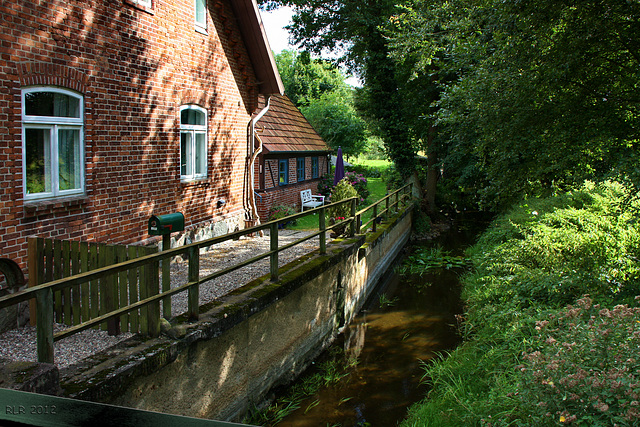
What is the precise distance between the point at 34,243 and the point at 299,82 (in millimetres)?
54064

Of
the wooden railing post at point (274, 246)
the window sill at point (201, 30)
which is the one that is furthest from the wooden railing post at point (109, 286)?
the window sill at point (201, 30)

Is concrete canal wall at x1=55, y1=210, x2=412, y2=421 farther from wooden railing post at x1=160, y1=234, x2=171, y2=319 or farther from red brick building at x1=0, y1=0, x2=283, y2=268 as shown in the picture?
red brick building at x1=0, y1=0, x2=283, y2=268

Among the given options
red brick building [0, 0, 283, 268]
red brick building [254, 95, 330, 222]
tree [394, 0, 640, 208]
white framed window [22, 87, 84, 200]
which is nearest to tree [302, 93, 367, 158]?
red brick building [254, 95, 330, 222]

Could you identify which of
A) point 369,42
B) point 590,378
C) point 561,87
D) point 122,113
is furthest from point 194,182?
A: point 369,42

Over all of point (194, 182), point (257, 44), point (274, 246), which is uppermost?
point (257, 44)

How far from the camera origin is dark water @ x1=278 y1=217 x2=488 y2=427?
245 inches

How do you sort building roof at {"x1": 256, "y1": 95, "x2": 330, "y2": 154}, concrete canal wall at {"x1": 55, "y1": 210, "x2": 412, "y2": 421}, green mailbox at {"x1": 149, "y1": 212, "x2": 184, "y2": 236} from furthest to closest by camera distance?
building roof at {"x1": 256, "y1": 95, "x2": 330, "y2": 154} → green mailbox at {"x1": 149, "y1": 212, "x2": 184, "y2": 236} → concrete canal wall at {"x1": 55, "y1": 210, "x2": 412, "y2": 421}

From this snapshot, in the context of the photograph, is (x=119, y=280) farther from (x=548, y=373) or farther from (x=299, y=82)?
(x=299, y=82)

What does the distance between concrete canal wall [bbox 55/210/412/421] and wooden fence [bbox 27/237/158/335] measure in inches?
18.9

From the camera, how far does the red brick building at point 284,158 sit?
16359 mm

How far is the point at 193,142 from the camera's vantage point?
30.7ft

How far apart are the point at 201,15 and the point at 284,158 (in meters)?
9.00

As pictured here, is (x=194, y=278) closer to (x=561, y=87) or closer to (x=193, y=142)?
(x=193, y=142)

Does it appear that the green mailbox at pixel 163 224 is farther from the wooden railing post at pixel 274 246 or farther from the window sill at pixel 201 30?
the window sill at pixel 201 30
